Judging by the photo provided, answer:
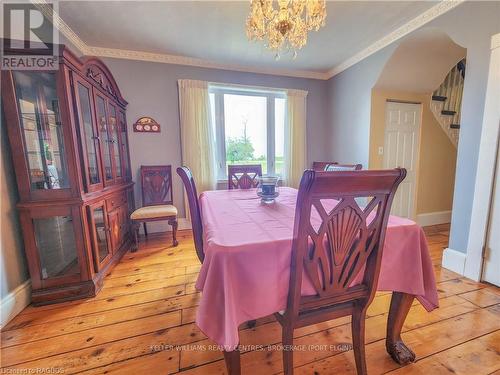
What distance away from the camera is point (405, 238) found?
3.55 ft

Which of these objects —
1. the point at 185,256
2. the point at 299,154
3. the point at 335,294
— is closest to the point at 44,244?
the point at 185,256

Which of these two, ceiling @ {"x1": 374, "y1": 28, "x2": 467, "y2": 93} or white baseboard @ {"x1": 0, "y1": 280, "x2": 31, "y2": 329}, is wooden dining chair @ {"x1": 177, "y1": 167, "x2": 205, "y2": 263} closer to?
white baseboard @ {"x1": 0, "y1": 280, "x2": 31, "y2": 329}

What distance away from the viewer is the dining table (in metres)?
0.85

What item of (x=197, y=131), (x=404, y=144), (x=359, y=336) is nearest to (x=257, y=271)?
(x=359, y=336)

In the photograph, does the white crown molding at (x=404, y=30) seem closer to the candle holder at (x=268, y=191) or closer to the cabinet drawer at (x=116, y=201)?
the candle holder at (x=268, y=191)

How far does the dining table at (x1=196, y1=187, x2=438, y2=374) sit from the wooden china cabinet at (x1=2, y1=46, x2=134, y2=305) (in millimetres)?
1232

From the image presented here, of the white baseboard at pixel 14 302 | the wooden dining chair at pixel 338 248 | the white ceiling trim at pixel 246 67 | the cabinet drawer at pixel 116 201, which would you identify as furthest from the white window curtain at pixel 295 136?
the white baseboard at pixel 14 302

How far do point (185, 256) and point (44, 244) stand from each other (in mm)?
1228

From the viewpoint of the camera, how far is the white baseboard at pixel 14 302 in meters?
1.49

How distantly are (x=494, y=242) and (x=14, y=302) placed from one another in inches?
147

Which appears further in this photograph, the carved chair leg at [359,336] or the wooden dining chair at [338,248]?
the carved chair leg at [359,336]

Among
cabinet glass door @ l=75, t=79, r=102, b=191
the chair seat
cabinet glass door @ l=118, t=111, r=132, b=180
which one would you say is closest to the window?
the chair seat

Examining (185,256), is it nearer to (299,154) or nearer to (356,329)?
(356,329)

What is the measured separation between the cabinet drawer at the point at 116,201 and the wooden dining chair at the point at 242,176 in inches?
49.1
